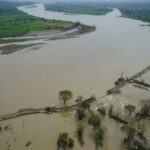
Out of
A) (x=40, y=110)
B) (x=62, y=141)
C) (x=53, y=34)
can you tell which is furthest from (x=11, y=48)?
(x=62, y=141)

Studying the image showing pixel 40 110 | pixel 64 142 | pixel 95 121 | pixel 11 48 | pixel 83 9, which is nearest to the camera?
pixel 64 142

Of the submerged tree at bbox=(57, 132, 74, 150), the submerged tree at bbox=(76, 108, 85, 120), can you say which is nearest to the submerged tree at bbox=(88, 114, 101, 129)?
the submerged tree at bbox=(76, 108, 85, 120)

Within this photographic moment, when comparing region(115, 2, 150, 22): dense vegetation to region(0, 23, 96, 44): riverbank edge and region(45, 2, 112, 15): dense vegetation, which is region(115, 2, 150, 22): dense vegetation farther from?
region(0, 23, 96, 44): riverbank edge

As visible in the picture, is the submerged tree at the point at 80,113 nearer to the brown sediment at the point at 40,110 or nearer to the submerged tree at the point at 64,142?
the brown sediment at the point at 40,110

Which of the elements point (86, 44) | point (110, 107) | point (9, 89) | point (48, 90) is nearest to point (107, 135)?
point (110, 107)

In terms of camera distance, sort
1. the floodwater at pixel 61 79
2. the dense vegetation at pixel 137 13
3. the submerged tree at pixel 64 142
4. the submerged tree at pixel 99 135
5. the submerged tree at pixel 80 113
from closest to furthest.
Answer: the submerged tree at pixel 64 142 → the submerged tree at pixel 99 135 → the floodwater at pixel 61 79 → the submerged tree at pixel 80 113 → the dense vegetation at pixel 137 13

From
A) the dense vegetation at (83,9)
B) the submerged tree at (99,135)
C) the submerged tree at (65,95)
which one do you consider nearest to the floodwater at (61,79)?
the submerged tree at (99,135)

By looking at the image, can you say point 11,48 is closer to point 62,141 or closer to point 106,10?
point 62,141

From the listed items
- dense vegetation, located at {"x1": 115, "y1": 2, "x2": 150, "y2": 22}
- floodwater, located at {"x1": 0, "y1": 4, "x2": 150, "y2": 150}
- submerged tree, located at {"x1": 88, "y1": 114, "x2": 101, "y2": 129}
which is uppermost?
submerged tree, located at {"x1": 88, "y1": 114, "x2": 101, "y2": 129}
